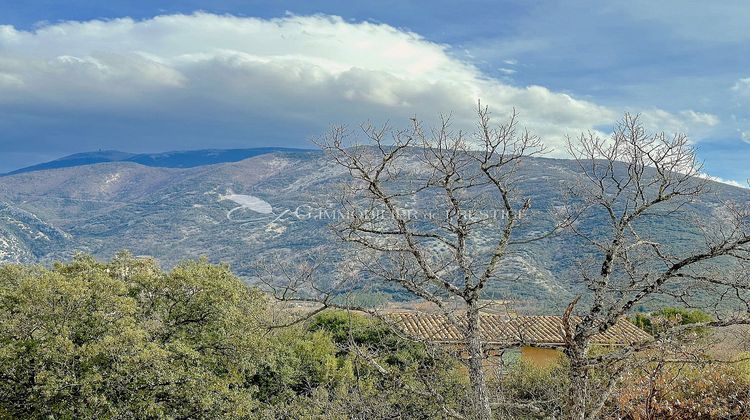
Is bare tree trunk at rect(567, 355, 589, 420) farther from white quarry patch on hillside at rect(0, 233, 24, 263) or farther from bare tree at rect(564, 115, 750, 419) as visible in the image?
white quarry patch on hillside at rect(0, 233, 24, 263)

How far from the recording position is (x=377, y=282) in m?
11.1

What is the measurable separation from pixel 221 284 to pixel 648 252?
43.8 feet

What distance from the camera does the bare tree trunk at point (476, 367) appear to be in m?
9.02

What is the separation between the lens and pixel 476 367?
30.2 ft

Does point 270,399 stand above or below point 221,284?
below

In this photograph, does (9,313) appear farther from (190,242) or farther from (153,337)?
(190,242)

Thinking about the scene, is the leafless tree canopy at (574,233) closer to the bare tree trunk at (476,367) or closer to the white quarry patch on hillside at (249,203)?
the bare tree trunk at (476,367)

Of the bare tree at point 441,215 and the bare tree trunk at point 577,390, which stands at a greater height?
the bare tree at point 441,215

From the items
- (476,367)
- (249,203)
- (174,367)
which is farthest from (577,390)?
(249,203)

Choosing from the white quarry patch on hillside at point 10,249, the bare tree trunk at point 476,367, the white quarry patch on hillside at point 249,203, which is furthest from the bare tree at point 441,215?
the white quarry patch on hillside at point 249,203

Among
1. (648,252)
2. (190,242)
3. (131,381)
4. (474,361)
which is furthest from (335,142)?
(190,242)

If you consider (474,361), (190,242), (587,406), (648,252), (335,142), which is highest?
(335,142)

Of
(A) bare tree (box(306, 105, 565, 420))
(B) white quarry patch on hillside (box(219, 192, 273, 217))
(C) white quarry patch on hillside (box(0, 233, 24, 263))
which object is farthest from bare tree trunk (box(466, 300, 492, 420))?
(B) white quarry patch on hillside (box(219, 192, 273, 217))

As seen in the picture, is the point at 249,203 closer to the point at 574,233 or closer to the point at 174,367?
the point at 174,367
